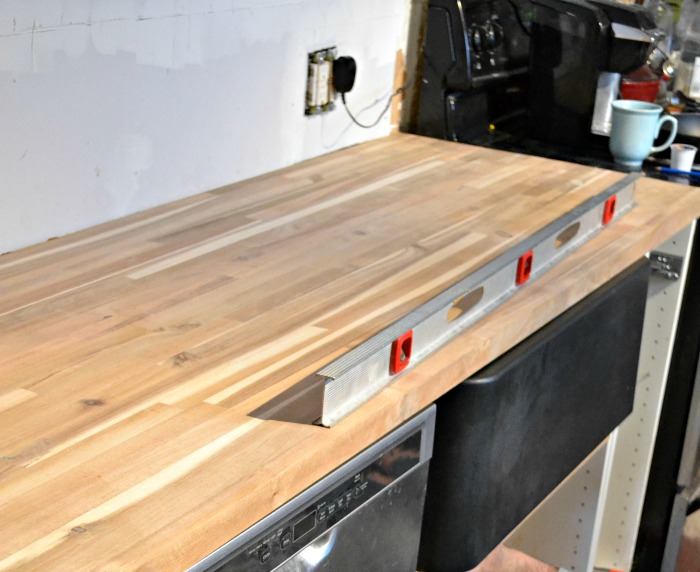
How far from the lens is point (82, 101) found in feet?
4.81

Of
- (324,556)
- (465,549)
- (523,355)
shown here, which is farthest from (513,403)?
(324,556)

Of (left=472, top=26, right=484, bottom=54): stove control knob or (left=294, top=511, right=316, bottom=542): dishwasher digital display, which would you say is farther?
(left=472, top=26, right=484, bottom=54): stove control knob

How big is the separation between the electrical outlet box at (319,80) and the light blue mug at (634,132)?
2.04 feet

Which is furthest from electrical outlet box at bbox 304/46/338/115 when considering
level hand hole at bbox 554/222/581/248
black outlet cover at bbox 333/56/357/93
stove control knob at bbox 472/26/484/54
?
level hand hole at bbox 554/222/581/248

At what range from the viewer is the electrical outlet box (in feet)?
6.42

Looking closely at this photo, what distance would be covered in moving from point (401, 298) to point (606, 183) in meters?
0.79

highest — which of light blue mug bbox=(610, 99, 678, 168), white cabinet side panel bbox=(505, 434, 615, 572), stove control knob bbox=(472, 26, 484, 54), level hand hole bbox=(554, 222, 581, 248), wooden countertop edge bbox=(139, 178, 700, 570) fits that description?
stove control knob bbox=(472, 26, 484, 54)

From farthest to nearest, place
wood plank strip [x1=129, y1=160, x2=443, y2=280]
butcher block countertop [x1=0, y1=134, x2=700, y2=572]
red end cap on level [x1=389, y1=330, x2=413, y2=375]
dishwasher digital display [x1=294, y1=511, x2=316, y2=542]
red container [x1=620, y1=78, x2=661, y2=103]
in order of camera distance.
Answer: red container [x1=620, y1=78, x2=661, y2=103] → wood plank strip [x1=129, y1=160, x2=443, y2=280] → red end cap on level [x1=389, y1=330, x2=413, y2=375] → dishwasher digital display [x1=294, y1=511, x2=316, y2=542] → butcher block countertop [x1=0, y1=134, x2=700, y2=572]

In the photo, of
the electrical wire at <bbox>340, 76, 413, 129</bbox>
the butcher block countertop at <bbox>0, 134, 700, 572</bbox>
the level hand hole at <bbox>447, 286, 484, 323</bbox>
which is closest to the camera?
the butcher block countertop at <bbox>0, 134, 700, 572</bbox>

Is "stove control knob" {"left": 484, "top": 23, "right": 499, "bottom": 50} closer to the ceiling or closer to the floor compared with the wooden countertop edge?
closer to the ceiling

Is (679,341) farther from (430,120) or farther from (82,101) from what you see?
(82,101)

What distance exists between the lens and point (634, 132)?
214cm

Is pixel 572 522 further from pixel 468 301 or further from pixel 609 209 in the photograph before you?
pixel 468 301

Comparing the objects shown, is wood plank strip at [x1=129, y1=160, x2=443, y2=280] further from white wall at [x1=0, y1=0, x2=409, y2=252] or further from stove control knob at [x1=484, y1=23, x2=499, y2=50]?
stove control knob at [x1=484, y1=23, x2=499, y2=50]
